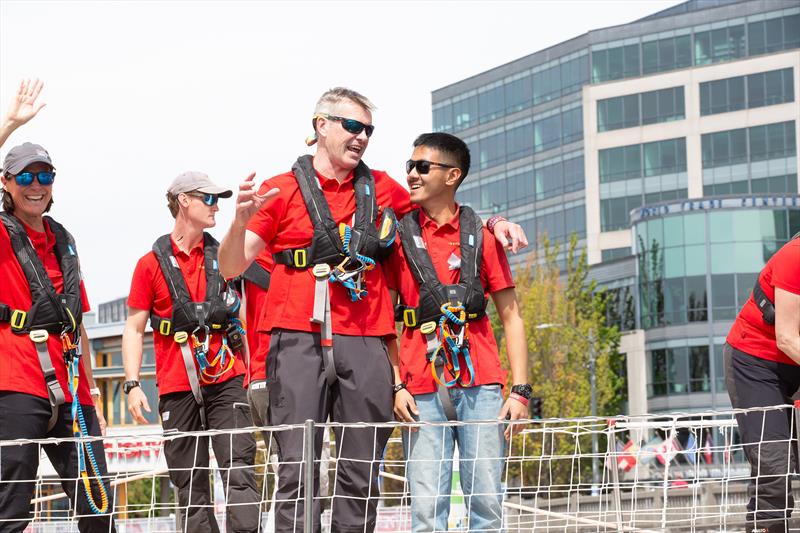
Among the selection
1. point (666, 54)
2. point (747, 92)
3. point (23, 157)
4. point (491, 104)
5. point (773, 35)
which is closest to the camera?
point (23, 157)

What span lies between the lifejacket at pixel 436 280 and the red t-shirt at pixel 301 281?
30 centimetres

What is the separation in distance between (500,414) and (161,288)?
3.28 meters

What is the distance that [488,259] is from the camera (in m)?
8.11

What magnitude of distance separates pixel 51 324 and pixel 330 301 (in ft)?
5.46

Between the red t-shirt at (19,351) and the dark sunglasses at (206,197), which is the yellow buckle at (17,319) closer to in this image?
the red t-shirt at (19,351)

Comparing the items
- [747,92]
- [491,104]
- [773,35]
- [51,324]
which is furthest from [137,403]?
[491,104]

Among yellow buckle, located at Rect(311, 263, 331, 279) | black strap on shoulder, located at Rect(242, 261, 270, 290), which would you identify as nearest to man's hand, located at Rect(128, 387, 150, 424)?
black strap on shoulder, located at Rect(242, 261, 270, 290)

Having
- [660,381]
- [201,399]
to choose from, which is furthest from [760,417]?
[660,381]

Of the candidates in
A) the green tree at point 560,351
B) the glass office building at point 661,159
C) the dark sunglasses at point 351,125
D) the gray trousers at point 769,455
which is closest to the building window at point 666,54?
the glass office building at point 661,159

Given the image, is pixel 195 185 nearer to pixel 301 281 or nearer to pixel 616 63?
pixel 301 281

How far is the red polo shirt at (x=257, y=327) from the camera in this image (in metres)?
8.56

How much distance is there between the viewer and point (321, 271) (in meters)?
7.31

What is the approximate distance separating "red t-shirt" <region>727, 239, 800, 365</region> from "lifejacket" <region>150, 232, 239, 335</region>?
3.61m

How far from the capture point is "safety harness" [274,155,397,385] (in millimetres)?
7238
